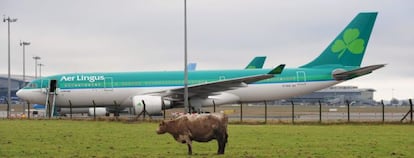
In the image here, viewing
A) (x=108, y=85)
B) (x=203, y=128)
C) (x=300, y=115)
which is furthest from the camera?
(x=300, y=115)

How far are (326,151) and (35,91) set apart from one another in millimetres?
27921

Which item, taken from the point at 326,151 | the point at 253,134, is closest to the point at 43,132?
the point at 253,134

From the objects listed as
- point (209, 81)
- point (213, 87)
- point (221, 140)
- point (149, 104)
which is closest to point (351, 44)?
point (209, 81)

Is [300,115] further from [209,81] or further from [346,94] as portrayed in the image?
[346,94]

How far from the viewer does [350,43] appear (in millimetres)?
40594

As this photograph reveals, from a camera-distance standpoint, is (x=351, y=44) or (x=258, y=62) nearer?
(x=351, y=44)

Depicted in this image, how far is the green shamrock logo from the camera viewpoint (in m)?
40.4

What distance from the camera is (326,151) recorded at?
16484mm

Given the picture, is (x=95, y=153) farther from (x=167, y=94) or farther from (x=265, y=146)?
(x=167, y=94)

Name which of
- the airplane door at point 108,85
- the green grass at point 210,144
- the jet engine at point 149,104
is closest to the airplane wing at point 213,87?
the jet engine at point 149,104

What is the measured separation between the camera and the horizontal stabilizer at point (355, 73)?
36594mm

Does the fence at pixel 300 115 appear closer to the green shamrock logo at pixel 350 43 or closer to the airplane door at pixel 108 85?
the airplane door at pixel 108 85

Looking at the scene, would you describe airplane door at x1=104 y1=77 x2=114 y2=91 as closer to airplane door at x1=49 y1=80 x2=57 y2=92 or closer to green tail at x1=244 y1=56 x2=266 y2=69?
airplane door at x1=49 y1=80 x2=57 y2=92

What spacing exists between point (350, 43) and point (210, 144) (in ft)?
77.5
